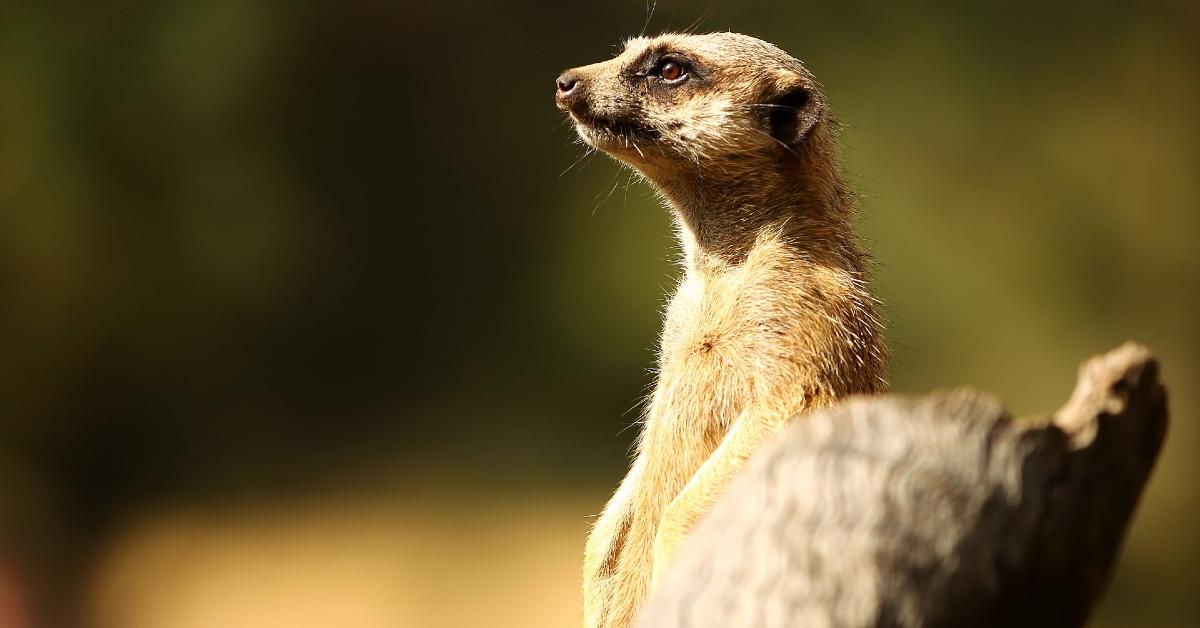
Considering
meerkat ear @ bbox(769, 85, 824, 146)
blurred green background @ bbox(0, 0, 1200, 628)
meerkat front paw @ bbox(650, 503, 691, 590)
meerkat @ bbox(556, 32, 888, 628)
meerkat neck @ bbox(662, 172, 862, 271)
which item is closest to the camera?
meerkat front paw @ bbox(650, 503, 691, 590)

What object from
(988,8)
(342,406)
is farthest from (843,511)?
(342,406)

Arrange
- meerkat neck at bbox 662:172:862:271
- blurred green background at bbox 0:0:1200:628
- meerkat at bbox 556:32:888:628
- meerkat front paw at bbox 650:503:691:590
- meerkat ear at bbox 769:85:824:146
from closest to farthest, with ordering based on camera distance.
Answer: meerkat front paw at bbox 650:503:691:590, meerkat at bbox 556:32:888:628, meerkat neck at bbox 662:172:862:271, meerkat ear at bbox 769:85:824:146, blurred green background at bbox 0:0:1200:628

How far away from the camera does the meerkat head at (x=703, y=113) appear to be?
2947 millimetres

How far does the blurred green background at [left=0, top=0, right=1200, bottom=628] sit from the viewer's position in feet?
21.4

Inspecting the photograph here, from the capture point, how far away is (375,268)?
7.59m

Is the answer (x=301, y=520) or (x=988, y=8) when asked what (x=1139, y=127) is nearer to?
(x=988, y=8)

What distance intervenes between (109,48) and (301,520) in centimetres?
307

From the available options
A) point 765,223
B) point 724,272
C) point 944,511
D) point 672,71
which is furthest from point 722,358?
point 944,511

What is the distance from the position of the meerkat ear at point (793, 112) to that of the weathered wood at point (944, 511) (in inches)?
51.1

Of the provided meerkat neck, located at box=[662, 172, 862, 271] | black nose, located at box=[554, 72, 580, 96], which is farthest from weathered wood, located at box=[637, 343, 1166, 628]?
black nose, located at box=[554, 72, 580, 96]

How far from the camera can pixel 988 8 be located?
21.4 ft

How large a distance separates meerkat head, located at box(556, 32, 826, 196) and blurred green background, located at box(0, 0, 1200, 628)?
140 inches

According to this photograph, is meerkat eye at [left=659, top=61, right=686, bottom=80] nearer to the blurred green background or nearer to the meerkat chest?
the meerkat chest

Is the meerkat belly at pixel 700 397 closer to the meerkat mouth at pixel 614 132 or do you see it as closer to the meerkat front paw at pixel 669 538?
the meerkat front paw at pixel 669 538
